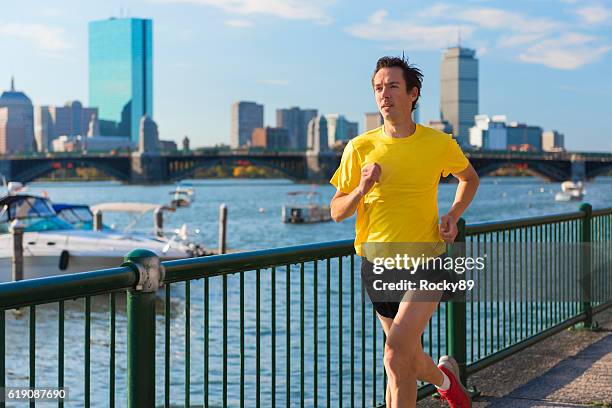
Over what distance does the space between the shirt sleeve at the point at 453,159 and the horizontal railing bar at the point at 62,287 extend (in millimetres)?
1505

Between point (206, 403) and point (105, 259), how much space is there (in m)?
20.5

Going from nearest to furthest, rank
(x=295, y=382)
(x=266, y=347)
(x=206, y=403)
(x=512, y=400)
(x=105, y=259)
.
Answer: (x=206, y=403) < (x=512, y=400) < (x=295, y=382) < (x=266, y=347) < (x=105, y=259)

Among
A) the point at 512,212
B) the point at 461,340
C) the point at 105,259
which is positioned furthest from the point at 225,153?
the point at 461,340

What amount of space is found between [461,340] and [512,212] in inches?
2743

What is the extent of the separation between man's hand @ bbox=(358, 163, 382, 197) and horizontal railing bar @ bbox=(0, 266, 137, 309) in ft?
3.32

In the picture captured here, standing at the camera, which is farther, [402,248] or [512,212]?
[512,212]

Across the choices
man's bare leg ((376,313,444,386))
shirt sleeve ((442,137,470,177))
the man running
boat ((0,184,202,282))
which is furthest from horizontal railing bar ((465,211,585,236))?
boat ((0,184,202,282))

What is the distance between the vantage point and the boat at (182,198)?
85.1 meters

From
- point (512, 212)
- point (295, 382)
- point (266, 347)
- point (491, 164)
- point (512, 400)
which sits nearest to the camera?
point (512, 400)

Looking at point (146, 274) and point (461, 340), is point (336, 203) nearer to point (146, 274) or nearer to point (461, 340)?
point (146, 274)

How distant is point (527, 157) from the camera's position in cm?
12156

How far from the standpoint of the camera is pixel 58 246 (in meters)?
24.1

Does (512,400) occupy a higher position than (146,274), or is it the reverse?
(146,274)

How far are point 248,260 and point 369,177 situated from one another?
828 millimetres
